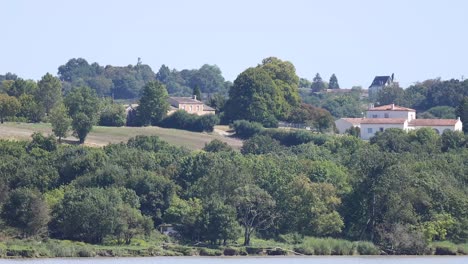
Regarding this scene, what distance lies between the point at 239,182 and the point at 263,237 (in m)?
4.05

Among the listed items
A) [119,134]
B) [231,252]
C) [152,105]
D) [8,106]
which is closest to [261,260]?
[231,252]

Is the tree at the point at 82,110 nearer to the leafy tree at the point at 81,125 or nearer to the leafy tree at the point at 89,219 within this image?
the leafy tree at the point at 81,125

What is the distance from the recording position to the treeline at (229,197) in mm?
62750

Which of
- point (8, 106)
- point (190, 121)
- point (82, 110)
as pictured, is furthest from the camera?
point (190, 121)

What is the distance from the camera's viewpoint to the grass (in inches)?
3831

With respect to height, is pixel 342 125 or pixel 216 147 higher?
pixel 342 125

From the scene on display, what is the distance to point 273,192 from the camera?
7012cm

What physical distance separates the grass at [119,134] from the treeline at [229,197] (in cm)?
1675

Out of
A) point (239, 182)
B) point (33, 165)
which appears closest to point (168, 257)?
point (239, 182)

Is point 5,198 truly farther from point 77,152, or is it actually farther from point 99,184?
point 77,152

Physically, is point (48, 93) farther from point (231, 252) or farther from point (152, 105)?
point (231, 252)

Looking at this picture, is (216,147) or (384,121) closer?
(216,147)

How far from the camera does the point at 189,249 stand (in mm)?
62156

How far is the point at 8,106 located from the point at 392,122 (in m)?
31.1
